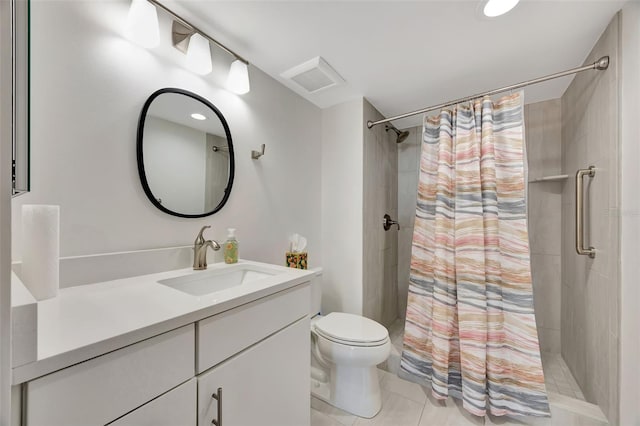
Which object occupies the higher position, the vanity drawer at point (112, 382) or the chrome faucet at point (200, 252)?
the chrome faucet at point (200, 252)

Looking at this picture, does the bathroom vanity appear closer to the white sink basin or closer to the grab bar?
the white sink basin

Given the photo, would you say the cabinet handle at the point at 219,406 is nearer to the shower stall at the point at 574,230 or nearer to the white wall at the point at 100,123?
the white wall at the point at 100,123

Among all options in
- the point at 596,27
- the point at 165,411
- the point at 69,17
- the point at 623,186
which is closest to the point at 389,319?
the point at 623,186

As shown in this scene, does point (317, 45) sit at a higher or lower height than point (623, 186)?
higher

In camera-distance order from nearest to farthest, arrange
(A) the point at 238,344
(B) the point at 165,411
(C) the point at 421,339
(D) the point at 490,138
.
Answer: (B) the point at 165,411
(A) the point at 238,344
(D) the point at 490,138
(C) the point at 421,339

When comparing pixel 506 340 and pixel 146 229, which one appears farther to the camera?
pixel 506 340

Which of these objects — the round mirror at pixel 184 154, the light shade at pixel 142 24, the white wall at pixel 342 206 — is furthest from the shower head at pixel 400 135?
the light shade at pixel 142 24

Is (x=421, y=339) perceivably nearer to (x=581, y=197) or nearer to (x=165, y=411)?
(x=581, y=197)

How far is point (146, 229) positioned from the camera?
3.76 ft

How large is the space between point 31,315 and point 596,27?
2333 mm

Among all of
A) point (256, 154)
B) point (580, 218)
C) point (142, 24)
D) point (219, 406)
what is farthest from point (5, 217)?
point (580, 218)

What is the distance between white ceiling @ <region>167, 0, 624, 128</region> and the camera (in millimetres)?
1204

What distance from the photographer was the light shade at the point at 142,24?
1052 mm

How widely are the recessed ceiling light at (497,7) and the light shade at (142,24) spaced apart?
Result: 1.44 meters
